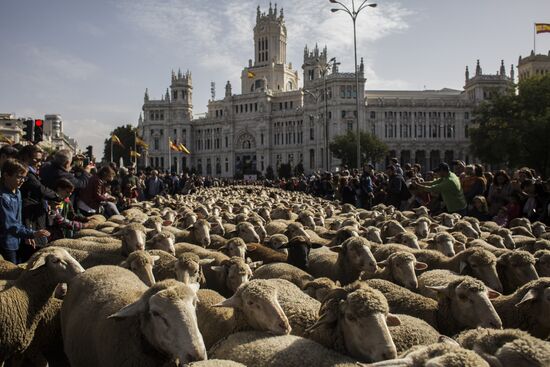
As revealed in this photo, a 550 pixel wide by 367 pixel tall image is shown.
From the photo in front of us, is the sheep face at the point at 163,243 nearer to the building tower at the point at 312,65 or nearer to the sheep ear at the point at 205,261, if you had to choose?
the sheep ear at the point at 205,261

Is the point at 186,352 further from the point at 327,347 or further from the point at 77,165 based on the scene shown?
the point at 77,165

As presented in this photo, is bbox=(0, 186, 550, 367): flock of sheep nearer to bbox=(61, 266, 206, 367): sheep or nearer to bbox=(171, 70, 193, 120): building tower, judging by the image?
bbox=(61, 266, 206, 367): sheep

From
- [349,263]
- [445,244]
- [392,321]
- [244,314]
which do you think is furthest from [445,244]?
[244,314]

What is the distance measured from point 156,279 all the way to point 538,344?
14.0 ft

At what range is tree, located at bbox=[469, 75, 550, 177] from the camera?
35.9m

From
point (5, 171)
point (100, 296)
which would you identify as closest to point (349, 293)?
point (100, 296)

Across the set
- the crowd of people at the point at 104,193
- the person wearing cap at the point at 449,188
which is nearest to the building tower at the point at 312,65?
the crowd of people at the point at 104,193

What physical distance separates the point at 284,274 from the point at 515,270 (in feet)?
8.81

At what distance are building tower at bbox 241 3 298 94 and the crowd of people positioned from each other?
9335cm

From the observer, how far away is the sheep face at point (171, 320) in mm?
3529

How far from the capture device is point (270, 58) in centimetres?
11444

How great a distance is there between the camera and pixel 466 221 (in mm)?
9695

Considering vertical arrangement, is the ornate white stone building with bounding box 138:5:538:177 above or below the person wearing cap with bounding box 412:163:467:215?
above

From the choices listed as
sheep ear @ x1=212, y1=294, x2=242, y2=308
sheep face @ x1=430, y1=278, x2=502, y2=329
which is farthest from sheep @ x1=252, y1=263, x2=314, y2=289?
sheep face @ x1=430, y1=278, x2=502, y2=329
